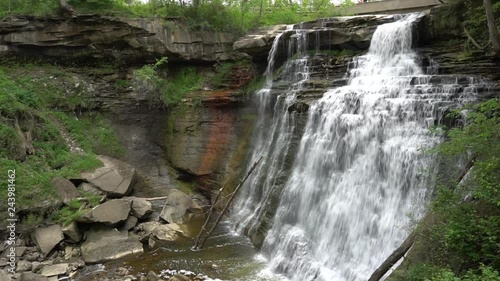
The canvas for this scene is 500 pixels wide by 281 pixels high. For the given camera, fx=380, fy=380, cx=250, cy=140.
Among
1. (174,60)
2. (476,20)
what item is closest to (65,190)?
(174,60)

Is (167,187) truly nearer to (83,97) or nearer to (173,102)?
(173,102)

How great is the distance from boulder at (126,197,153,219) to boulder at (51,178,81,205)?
1.94 m

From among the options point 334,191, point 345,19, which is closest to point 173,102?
point 345,19

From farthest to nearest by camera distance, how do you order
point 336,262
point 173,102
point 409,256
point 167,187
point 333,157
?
point 173,102
point 167,187
point 333,157
point 336,262
point 409,256

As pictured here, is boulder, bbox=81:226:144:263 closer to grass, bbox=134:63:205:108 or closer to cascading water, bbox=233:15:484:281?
cascading water, bbox=233:15:484:281

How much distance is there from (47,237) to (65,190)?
1.99 metres

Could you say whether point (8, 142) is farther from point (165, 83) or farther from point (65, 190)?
point (165, 83)

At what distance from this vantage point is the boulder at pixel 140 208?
1323 centimetres

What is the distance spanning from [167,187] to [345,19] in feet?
33.9

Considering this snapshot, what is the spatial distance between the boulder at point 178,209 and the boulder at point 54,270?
153 inches

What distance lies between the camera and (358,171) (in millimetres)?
10328

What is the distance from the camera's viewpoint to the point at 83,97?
17.7 metres

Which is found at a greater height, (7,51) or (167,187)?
(7,51)

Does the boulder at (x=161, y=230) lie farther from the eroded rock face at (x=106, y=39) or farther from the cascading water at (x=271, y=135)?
the eroded rock face at (x=106, y=39)
